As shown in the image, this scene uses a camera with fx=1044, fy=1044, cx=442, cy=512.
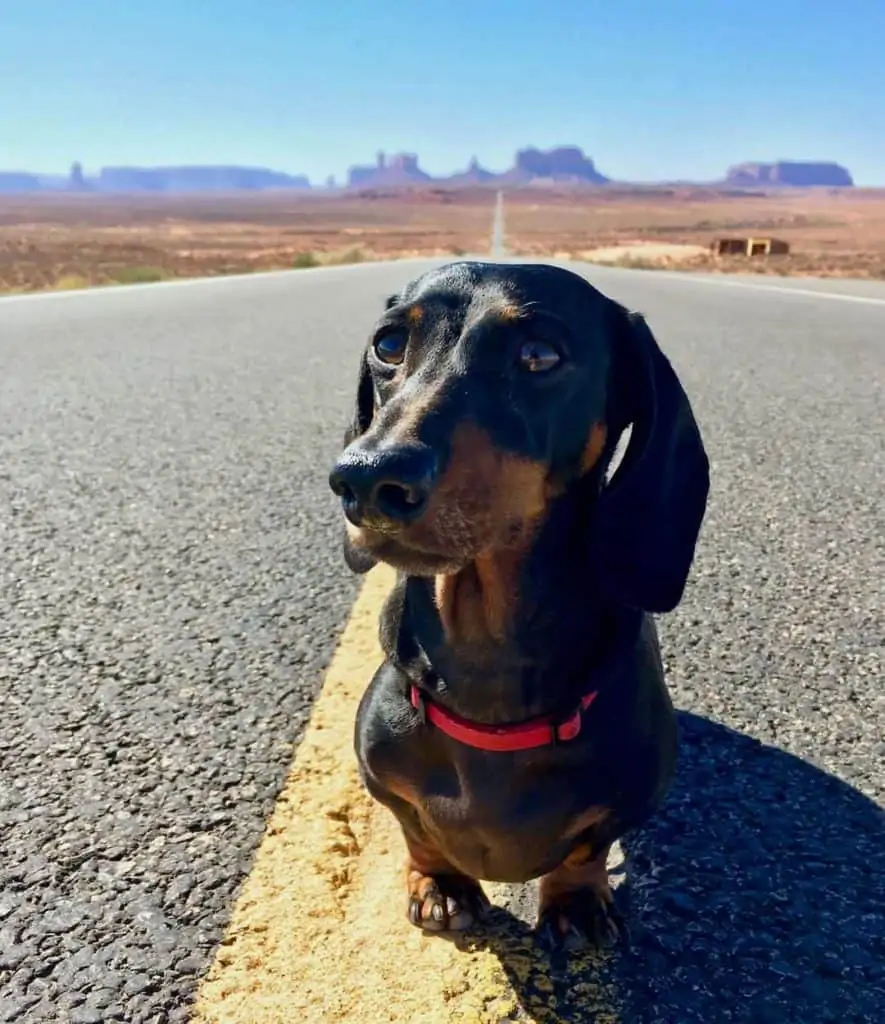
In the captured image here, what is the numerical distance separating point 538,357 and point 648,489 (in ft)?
0.99

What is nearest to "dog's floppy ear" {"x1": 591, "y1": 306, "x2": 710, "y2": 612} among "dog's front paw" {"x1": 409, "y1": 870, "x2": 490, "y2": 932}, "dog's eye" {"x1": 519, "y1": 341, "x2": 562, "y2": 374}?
"dog's eye" {"x1": 519, "y1": 341, "x2": 562, "y2": 374}

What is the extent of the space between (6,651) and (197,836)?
1.10m

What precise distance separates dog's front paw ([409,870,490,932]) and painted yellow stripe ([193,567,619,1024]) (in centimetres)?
3

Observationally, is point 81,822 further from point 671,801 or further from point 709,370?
point 709,370

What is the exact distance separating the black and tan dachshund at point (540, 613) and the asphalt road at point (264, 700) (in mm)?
227

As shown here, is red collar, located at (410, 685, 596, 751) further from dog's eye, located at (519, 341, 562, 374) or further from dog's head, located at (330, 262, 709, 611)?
dog's eye, located at (519, 341, 562, 374)

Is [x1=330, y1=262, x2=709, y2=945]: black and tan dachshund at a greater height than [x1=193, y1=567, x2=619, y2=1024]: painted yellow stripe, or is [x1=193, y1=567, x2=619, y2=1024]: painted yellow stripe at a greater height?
[x1=330, y1=262, x2=709, y2=945]: black and tan dachshund

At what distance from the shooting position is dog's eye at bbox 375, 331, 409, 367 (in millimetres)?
1944

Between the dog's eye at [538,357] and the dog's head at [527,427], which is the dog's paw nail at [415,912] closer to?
the dog's head at [527,427]

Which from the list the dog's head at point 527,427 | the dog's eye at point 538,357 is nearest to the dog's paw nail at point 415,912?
the dog's head at point 527,427

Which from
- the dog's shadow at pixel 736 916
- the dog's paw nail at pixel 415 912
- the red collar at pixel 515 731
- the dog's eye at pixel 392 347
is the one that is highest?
the dog's eye at pixel 392 347

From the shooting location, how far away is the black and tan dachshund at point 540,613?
1799 millimetres

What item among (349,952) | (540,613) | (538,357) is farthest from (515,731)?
(538,357)

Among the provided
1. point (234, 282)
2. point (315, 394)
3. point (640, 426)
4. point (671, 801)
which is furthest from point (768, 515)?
A: point (234, 282)
